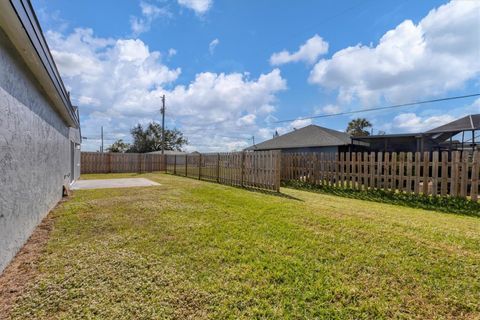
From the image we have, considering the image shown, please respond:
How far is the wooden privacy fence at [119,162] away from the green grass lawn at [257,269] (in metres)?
15.9

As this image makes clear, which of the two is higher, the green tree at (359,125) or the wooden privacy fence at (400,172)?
the green tree at (359,125)

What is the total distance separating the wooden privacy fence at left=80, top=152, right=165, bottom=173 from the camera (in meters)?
18.3

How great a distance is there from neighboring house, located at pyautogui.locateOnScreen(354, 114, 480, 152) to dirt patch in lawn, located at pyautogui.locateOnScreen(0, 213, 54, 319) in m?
14.7

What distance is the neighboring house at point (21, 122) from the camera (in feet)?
8.23

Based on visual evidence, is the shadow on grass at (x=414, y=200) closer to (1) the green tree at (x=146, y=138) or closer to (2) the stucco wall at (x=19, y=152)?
(2) the stucco wall at (x=19, y=152)

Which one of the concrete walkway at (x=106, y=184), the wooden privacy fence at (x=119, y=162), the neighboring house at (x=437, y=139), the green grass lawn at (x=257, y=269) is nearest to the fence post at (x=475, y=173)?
the green grass lawn at (x=257, y=269)

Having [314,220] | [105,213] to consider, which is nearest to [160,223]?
[105,213]

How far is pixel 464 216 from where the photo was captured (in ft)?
18.3

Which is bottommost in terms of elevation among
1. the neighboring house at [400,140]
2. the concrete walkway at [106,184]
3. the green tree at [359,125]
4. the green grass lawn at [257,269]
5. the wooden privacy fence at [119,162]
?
the concrete walkway at [106,184]

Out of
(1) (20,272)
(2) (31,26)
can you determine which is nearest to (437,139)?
(2) (31,26)

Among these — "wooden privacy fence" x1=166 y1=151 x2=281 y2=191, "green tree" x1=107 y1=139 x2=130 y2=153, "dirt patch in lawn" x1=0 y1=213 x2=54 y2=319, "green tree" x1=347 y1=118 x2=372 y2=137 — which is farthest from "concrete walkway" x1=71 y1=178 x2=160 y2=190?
"green tree" x1=107 y1=139 x2=130 y2=153

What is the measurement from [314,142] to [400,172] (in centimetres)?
1134

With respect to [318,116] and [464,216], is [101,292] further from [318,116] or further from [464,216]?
[318,116]

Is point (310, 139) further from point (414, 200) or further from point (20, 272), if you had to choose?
point (20, 272)
